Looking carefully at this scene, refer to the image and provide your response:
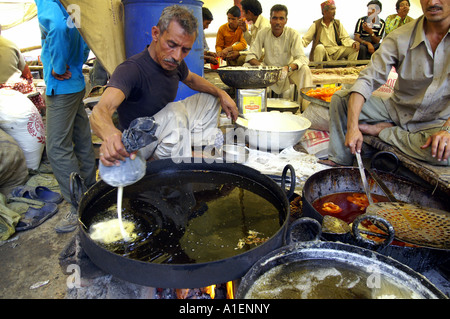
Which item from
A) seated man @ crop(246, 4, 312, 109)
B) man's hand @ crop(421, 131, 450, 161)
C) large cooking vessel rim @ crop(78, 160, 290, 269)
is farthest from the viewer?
seated man @ crop(246, 4, 312, 109)

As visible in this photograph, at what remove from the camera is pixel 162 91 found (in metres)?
Result: 2.56

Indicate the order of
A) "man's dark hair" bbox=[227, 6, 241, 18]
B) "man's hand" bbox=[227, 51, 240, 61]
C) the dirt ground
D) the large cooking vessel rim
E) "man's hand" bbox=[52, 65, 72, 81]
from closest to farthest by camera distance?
the large cooking vessel rim
the dirt ground
"man's hand" bbox=[52, 65, 72, 81]
"man's hand" bbox=[227, 51, 240, 61]
"man's dark hair" bbox=[227, 6, 241, 18]

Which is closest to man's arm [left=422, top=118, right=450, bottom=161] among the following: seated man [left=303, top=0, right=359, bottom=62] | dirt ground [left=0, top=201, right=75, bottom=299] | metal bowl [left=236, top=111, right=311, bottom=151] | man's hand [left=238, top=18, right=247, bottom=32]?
metal bowl [left=236, top=111, right=311, bottom=151]

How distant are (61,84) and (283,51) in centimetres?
390

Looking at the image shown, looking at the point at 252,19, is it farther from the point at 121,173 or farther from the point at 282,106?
the point at 121,173

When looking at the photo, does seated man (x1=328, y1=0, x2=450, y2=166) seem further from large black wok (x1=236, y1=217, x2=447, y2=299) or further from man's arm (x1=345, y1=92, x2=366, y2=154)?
large black wok (x1=236, y1=217, x2=447, y2=299)

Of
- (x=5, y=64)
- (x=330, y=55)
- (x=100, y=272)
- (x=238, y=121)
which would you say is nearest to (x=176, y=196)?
(x=100, y=272)

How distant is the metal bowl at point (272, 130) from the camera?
10.3 ft

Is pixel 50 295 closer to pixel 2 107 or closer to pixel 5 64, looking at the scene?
pixel 2 107

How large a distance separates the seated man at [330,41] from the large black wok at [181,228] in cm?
579

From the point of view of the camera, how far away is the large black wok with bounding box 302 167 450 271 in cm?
149

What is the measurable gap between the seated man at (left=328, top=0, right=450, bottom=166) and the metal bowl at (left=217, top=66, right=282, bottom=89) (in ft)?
3.36

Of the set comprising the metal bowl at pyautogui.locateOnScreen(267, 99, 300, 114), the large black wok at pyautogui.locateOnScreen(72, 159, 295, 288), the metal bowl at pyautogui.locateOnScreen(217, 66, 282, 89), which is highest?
the metal bowl at pyautogui.locateOnScreen(217, 66, 282, 89)

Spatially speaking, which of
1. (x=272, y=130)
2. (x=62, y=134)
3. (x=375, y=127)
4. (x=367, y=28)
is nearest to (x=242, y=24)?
(x=367, y=28)
